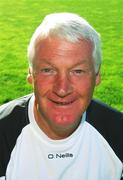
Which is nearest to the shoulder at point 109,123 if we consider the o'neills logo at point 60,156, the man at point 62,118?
the man at point 62,118

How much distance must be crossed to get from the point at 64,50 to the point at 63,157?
704mm

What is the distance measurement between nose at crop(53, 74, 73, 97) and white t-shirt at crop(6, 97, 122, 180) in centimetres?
35

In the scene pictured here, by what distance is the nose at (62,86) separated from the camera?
2855 mm

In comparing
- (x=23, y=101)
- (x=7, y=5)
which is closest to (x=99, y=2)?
(x=7, y=5)

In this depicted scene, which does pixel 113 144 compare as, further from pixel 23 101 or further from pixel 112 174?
pixel 23 101

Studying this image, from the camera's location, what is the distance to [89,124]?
3.19m

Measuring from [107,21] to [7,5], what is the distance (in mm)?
5180

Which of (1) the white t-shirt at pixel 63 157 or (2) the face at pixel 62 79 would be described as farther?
(1) the white t-shirt at pixel 63 157

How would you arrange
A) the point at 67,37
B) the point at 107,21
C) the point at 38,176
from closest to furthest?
the point at 67,37 → the point at 38,176 → the point at 107,21

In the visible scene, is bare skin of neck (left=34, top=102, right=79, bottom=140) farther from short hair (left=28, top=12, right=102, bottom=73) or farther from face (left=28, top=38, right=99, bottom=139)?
short hair (left=28, top=12, right=102, bottom=73)

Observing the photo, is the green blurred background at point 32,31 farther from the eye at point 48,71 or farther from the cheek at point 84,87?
the eye at point 48,71

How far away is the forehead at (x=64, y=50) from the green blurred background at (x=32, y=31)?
15.7 ft

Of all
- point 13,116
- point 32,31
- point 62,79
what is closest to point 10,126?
point 13,116

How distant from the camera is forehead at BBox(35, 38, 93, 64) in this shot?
9.34ft
